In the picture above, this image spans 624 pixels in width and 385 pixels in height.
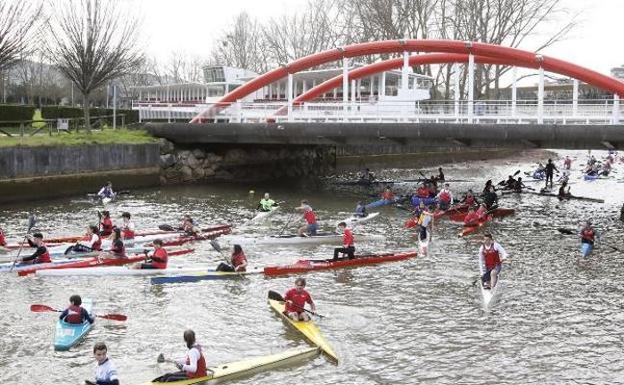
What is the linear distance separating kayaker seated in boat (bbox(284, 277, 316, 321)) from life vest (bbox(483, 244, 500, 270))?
5061 mm

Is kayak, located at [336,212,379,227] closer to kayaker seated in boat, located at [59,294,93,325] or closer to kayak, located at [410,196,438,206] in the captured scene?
kayak, located at [410,196,438,206]

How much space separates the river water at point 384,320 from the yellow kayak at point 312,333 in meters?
0.20

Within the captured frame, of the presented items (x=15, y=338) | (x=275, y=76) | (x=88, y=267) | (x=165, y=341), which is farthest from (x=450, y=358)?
(x=275, y=76)

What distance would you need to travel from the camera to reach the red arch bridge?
28875mm

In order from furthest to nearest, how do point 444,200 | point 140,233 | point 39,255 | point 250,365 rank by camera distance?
1. point 444,200
2. point 140,233
3. point 39,255
4. point 250,365

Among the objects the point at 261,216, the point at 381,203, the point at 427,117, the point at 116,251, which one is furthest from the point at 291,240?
the point at 427,117

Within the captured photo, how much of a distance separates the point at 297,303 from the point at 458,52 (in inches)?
1059

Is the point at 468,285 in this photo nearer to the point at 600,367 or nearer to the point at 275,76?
the point at 600,367

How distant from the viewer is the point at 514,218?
30.3 m

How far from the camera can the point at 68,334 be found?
13.6m

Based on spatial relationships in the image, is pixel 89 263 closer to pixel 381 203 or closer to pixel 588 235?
pixel 588 235

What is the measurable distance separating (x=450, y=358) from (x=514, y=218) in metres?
18.6

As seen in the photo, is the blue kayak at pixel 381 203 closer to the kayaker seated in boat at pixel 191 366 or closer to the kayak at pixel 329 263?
the kayak at pixel 329 263

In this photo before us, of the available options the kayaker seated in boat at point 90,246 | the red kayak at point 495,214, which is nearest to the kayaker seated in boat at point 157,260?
the kayaker seated in boat at point 90,246
